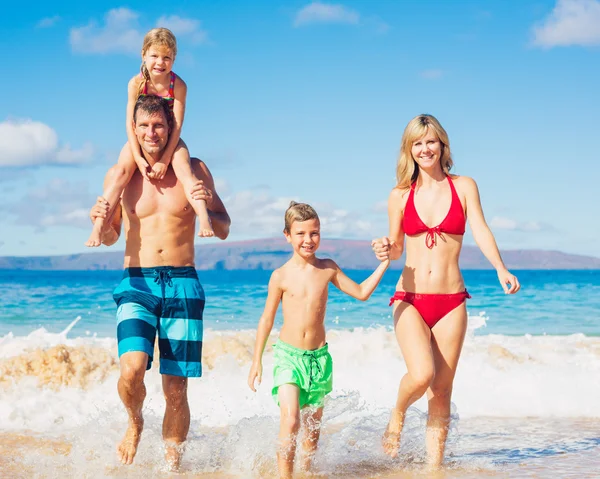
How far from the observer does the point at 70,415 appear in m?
Answer: 7.58

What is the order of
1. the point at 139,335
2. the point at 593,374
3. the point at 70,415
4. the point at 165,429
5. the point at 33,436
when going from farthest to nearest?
the point at 593,374 < the point at 70,415 < the point at 33,436 < the point at 165,429 < the point at 139,335

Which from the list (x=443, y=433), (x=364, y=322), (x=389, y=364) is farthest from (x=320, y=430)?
(x=364, y=322)

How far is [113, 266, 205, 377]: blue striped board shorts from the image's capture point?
4801 mm

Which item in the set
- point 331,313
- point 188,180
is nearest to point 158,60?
point 188,180

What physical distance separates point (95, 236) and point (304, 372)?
1.52 metres

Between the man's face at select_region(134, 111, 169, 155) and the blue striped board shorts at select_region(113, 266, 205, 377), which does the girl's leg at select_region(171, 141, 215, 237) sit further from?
the blue striped board shorts at select_region(113, 266, 205, 377)

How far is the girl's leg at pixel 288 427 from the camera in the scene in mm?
4586

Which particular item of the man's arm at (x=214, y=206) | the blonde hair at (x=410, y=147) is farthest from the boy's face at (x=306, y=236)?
the blonde hair at (x=410, y=147)

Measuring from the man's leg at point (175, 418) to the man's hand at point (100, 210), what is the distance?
43.1 inches

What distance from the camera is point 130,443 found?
4832 millimetres

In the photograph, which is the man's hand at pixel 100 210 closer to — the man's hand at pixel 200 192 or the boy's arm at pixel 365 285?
the man's hand at pixel 200 192

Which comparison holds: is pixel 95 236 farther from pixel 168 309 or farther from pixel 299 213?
pixel 299 213

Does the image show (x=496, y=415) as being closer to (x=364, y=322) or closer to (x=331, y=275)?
(x=331, y=275)

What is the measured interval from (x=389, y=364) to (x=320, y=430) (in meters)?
4.55
